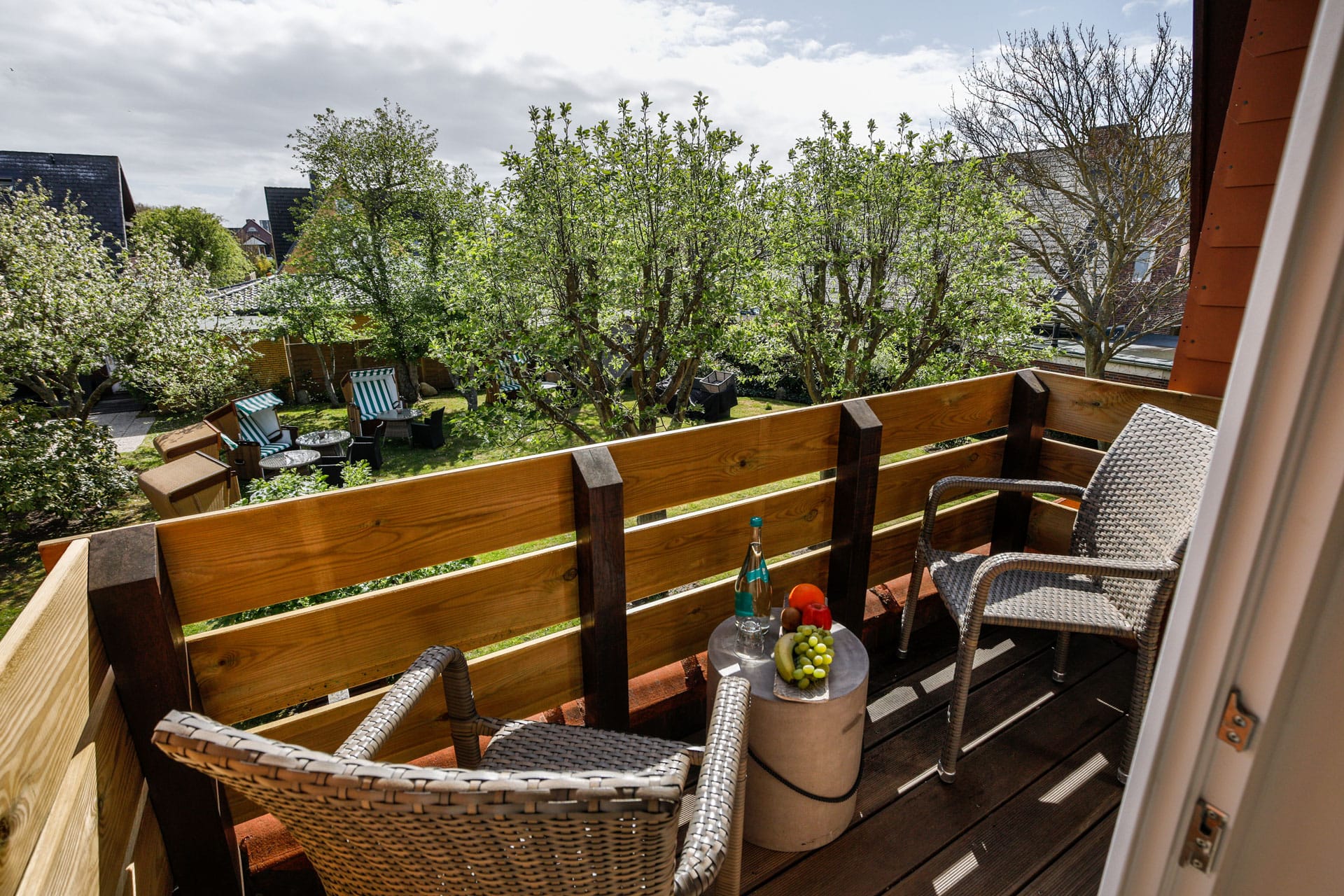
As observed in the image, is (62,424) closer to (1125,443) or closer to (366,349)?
(366,349)

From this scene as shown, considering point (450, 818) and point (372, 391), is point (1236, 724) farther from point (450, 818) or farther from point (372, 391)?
point (372, 391)

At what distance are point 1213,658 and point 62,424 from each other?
9.00 m

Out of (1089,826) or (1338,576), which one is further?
(1089,826)

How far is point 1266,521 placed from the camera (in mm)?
549

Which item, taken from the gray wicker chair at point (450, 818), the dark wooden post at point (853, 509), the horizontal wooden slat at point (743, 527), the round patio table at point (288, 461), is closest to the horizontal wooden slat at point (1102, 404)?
the horizontal wooden slat at point (743, 527)

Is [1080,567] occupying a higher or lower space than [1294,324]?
lower

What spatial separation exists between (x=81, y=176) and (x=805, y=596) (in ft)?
75.2

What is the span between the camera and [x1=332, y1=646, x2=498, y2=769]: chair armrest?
3.51ft

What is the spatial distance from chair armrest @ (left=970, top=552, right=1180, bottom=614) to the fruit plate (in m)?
0.51

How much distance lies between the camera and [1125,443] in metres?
1.96

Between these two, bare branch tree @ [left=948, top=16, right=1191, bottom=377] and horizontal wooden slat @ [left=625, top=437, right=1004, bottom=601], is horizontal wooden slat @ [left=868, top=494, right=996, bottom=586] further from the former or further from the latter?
bare branch tree @ [left=948, top=16, right=1191, bottom=377]

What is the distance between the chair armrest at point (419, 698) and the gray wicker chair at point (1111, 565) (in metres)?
1.28

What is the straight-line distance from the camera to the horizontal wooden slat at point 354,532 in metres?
1.27

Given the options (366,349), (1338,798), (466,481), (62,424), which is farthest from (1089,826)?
(366,349)
